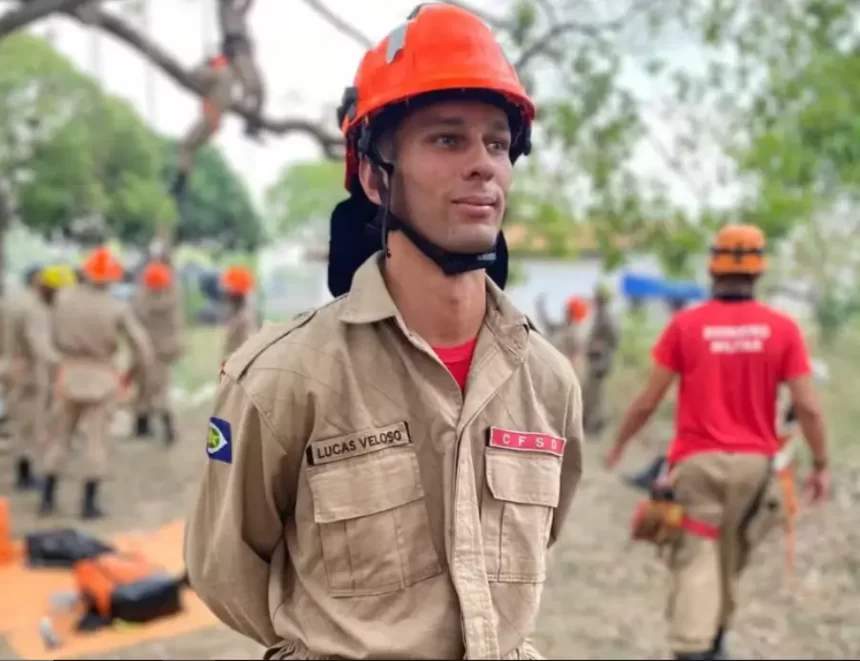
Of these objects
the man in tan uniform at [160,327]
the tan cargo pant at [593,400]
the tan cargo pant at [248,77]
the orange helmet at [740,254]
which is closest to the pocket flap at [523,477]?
the orange helmet at [740,254]

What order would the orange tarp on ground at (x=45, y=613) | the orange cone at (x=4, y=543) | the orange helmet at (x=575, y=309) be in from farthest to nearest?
the orange helmet at (x=575, y=309), the orange cone at (x=4, y=543), the orange tarp on ground at (x=45, y=613)

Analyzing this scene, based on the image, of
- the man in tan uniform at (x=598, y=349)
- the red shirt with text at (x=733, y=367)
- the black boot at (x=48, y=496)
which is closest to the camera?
the red shirt with text at (x=733, y=367)

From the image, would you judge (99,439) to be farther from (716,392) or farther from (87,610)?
(716,392)

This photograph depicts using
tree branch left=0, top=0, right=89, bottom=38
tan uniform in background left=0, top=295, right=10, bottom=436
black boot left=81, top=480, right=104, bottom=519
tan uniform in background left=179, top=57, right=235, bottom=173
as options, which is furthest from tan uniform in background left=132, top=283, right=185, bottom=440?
tree branch left=0, top=0, right=89, bottom=38

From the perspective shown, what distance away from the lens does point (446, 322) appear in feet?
6.51

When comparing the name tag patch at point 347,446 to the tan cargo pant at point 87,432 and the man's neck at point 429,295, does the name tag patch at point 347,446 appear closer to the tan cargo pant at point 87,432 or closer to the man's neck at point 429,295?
the man's neck at point 429,295

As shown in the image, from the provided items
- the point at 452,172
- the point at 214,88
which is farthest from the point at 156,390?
the point at 452,172

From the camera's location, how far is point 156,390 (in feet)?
36.0

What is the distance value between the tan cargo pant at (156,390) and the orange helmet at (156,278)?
0.88 meters

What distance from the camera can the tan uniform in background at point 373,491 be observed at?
5.92 ft

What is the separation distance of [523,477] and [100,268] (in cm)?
632

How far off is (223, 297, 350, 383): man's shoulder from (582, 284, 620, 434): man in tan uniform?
10.3m

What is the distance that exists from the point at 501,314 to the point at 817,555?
20.1ft

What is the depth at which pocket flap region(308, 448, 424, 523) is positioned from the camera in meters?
1.81
